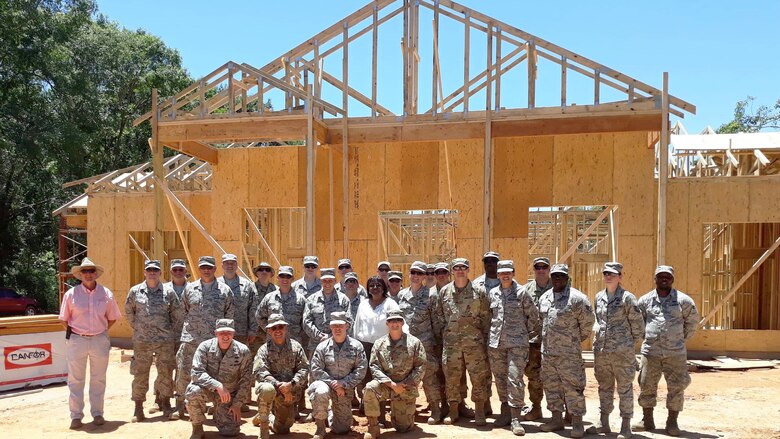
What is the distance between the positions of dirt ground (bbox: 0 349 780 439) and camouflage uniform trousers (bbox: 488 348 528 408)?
14.3 inches

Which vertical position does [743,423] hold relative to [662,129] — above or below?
below

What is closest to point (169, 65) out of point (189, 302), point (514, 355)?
point (189, 302)

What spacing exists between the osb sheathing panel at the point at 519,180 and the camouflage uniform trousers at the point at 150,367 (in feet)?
21.3

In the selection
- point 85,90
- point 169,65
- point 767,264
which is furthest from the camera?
point 169,65

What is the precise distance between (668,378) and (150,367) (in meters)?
5.88

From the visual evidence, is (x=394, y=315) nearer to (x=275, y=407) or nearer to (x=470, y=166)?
(x=275, y=407)

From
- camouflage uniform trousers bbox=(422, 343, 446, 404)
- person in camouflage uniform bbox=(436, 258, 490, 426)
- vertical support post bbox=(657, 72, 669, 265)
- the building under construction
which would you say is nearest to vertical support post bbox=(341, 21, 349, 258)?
the building under construction

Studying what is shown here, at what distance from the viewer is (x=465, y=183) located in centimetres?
1238

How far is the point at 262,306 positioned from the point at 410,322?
5.74ft

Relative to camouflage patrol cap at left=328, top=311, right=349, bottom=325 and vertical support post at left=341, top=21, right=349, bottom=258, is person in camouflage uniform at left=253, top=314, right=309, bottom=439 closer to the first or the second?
camouflage patrol cap at left=328, top=311, right=349, bottom=325

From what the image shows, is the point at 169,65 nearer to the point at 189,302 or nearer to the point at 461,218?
the point at 461,218

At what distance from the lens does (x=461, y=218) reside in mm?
12328

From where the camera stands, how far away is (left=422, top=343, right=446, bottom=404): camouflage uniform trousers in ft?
24.2

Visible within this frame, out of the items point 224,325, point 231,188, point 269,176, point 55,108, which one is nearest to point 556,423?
point 224,325
